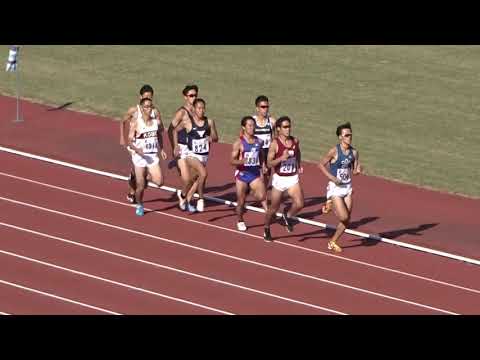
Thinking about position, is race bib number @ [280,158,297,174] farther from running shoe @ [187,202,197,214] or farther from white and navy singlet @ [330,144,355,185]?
running shoe @ [187,202,197,214]

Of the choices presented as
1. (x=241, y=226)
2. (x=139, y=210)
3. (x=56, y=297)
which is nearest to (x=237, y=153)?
(x=241, y=226)

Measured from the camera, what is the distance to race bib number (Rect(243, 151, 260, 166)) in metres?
20.8

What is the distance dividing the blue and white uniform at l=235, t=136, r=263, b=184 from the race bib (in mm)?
849

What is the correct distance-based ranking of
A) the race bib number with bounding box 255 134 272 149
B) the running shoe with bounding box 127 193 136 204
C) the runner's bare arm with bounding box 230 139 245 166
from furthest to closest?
1. the running shoe with bounding box 127 193 136 204
2. the race bib number with bounding box 255 134 272 149
3. the runner's bare arm with bounding box 230 139 245 166

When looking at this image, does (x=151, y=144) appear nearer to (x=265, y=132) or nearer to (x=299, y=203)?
(x=265, y=132)

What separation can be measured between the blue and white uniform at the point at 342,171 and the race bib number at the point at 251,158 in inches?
49.1

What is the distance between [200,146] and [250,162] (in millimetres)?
1106

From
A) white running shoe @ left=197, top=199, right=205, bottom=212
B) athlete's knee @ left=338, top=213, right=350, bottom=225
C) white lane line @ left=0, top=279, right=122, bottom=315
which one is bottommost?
white lane line @ left=0, top=279, right=122, bottom=315

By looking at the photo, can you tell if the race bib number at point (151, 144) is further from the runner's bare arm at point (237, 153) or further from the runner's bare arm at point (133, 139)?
the runner's bare arm at point (237, 153)

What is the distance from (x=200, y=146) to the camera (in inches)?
853

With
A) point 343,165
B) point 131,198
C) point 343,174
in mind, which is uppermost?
point 343,165

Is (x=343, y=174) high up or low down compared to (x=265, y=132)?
down

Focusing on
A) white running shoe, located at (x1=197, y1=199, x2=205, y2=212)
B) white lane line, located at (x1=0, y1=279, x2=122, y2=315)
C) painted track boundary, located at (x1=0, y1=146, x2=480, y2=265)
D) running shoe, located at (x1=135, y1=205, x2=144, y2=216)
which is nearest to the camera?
white lane line, located at (x1=0, y1=279, x2=122, y2=315)

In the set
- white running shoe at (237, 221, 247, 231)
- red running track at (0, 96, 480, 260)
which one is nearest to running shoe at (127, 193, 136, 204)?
red running track at (0, 96, 480, 260)
